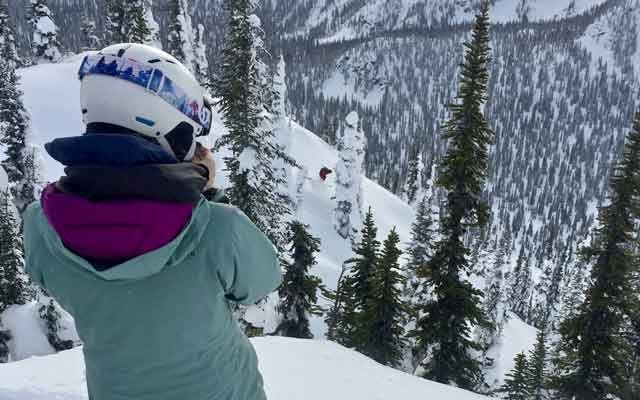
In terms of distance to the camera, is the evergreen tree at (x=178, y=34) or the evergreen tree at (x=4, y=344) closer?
the evergreen tree at (x=4, y=344)

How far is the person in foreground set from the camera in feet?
4.91

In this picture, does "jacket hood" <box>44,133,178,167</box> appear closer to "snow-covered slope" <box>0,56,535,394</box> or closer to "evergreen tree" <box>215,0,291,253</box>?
"snow-covered slope" <box>0,56,535,394</box>

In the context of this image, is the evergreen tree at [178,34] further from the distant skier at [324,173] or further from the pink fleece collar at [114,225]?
the pink fleece collar at [114,225]

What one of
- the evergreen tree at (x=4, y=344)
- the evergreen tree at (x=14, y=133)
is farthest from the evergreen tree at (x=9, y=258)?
the evergreen tree at (x=14, y=133)

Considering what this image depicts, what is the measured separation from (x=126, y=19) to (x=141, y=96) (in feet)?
140

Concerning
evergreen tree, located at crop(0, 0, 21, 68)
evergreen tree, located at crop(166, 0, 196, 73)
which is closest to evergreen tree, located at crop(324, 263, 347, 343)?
evergreen tree, located at crop(166, 0, 196, 73)

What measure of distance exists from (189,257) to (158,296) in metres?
0.16

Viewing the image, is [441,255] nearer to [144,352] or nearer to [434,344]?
[434,344]

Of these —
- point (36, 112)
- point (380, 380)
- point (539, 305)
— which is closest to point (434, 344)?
point (380, 380)

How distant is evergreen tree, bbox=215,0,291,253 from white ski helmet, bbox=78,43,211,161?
1446cm

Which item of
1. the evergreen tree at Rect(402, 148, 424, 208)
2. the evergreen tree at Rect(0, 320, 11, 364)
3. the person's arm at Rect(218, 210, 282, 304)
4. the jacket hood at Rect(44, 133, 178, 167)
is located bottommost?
the evergreen tree at Rect(402, 148, 424, 208)

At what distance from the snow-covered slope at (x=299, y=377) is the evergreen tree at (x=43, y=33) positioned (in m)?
50.2

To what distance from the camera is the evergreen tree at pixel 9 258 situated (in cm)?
2030

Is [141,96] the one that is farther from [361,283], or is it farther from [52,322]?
[52,322]
